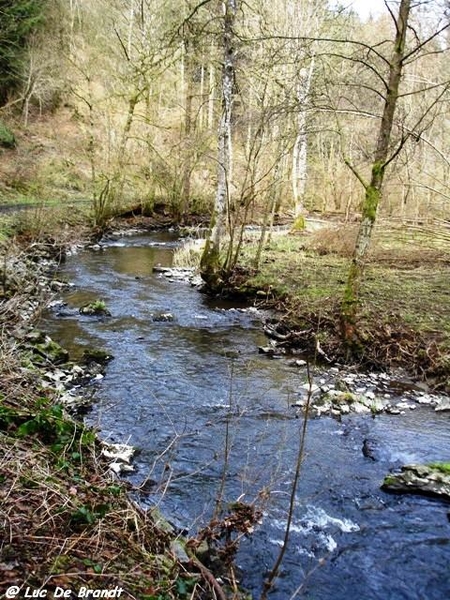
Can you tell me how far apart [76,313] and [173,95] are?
65.1 feet

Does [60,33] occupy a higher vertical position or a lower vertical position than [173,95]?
higher

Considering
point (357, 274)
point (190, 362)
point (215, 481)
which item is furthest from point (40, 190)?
point (215, 481)

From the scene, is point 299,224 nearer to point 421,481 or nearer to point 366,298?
point 366,298

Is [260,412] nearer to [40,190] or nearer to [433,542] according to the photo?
[433,542]

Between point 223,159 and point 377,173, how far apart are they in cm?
552

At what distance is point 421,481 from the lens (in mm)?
4875

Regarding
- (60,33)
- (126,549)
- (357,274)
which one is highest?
(60,33)

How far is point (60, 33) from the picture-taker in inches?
1193

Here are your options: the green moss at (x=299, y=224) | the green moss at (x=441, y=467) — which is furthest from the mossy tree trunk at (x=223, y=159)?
the green moss at (x=299, y=224)

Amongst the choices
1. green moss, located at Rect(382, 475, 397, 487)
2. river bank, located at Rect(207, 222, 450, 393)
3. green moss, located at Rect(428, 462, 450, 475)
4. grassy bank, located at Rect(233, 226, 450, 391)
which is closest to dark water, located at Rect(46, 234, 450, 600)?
green moss, located at Rect(382, 475, 397, 487)

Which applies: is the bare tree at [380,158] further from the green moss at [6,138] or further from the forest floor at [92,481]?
the green moss at [6,138]

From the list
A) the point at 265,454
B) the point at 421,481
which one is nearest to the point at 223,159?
the point at 265,454

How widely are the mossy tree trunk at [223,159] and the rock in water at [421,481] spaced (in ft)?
25.3

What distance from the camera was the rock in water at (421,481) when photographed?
4.79m
